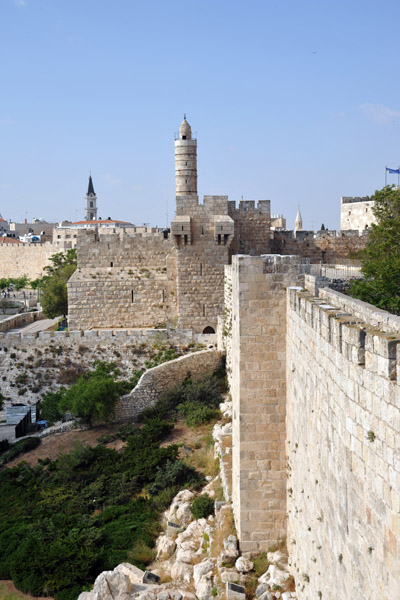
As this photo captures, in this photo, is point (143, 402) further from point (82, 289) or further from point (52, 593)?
point (52, 593)

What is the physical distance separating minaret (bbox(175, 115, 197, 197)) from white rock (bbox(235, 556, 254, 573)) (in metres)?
16.4

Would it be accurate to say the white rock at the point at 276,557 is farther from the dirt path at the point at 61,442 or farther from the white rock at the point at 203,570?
the dirt path at the point at 61,442

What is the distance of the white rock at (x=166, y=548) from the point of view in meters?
7.65

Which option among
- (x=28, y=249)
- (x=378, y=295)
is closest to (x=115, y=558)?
(x=378, y=295)

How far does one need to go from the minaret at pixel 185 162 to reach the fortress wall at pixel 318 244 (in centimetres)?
505


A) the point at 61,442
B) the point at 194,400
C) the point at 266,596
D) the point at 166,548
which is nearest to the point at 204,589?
the point at 266,596

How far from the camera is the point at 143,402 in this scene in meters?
13.7

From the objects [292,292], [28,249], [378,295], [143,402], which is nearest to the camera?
[292,292]

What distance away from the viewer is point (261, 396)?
6332mm

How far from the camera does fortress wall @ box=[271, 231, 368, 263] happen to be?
1756cm

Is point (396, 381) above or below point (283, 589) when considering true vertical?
above

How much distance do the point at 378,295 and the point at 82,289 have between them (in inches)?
363

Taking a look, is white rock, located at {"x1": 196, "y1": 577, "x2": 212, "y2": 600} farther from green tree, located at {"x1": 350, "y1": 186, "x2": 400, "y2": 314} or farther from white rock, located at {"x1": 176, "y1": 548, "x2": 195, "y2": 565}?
green tree, located at {"x1": 350, "y1": 186, "x2": 400, "y2": 314}

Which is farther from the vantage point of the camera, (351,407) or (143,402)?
(143,402)
